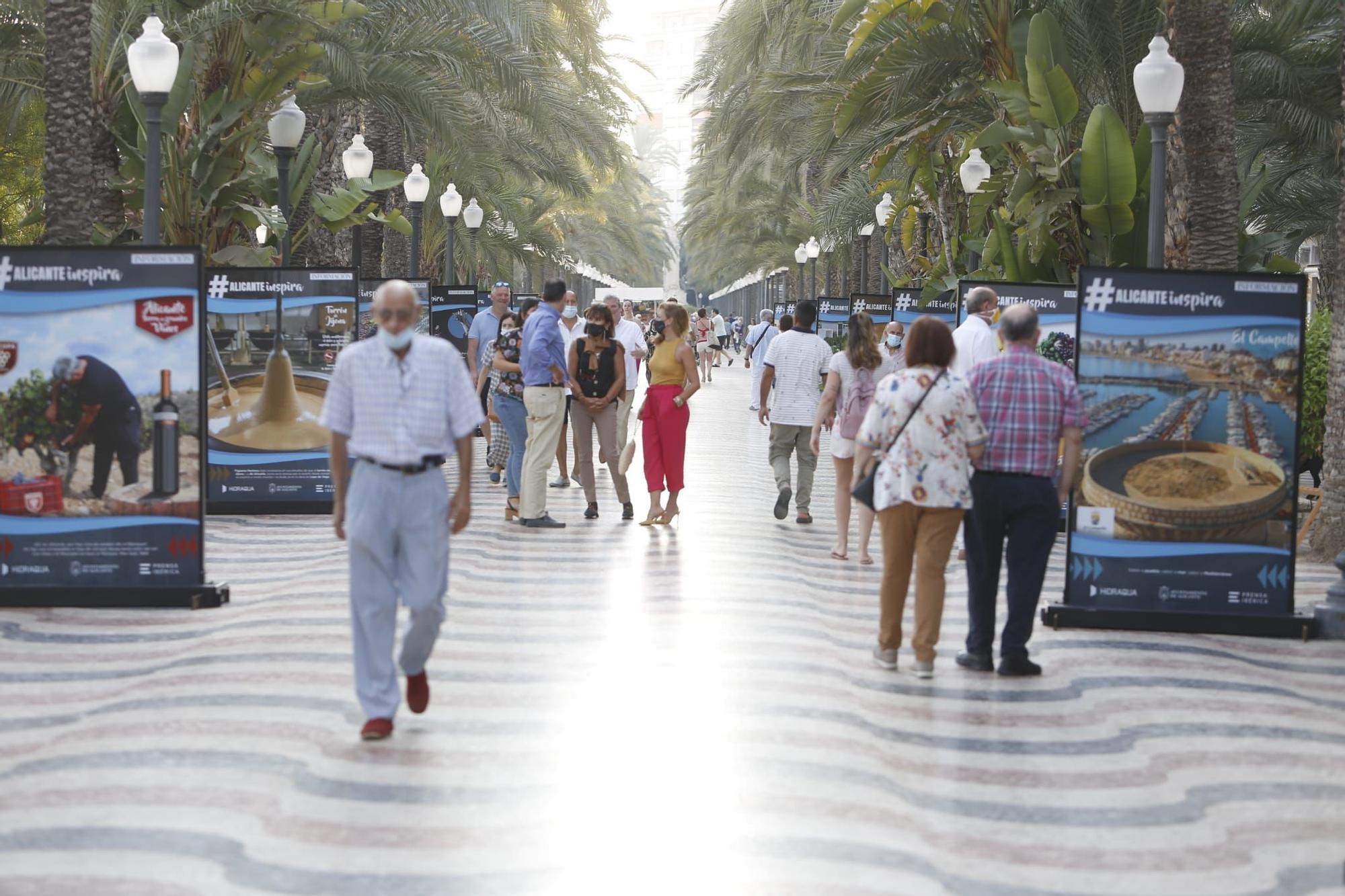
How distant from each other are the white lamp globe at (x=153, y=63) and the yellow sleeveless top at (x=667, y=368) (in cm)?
412

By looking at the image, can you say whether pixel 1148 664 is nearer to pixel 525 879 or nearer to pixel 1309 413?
pixel 525 879

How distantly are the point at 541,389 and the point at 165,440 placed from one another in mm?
3935

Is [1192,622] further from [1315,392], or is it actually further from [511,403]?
[1315,392]

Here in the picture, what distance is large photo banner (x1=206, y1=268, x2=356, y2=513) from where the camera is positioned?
12.9 m

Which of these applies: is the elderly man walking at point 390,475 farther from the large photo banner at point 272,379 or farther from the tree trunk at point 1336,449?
the tree trunk at point 1336,449

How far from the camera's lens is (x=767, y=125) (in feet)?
113

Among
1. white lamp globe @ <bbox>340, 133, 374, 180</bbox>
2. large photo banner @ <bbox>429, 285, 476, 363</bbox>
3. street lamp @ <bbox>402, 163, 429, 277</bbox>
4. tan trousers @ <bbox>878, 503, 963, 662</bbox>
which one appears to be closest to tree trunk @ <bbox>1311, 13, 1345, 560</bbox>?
tan trousers @ <bbox>878, 503, 963, 662</bbox>

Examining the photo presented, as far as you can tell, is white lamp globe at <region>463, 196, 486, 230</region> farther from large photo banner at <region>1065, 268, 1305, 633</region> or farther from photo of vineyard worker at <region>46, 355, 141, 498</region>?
large photo banner at <region>1065, 268, 1305, 633</region>

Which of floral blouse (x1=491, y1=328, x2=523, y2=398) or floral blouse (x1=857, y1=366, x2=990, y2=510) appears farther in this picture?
floral blouse (x1=491, y1=328, x2=523, y2=398)

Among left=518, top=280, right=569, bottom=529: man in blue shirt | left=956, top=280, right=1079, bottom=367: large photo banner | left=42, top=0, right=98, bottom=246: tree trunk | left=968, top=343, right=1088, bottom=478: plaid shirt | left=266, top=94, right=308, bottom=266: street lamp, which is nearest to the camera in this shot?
left=968, top=343, right=1088, bottom=478: plaid shirt

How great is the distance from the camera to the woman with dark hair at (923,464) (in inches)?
289

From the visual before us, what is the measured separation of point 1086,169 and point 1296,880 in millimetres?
10044

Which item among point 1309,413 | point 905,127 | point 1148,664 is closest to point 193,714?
point 1148,664

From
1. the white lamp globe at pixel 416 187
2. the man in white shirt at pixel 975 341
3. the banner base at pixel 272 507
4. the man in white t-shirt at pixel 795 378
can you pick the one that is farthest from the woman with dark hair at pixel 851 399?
the white lamp globe at pixel 416 187
